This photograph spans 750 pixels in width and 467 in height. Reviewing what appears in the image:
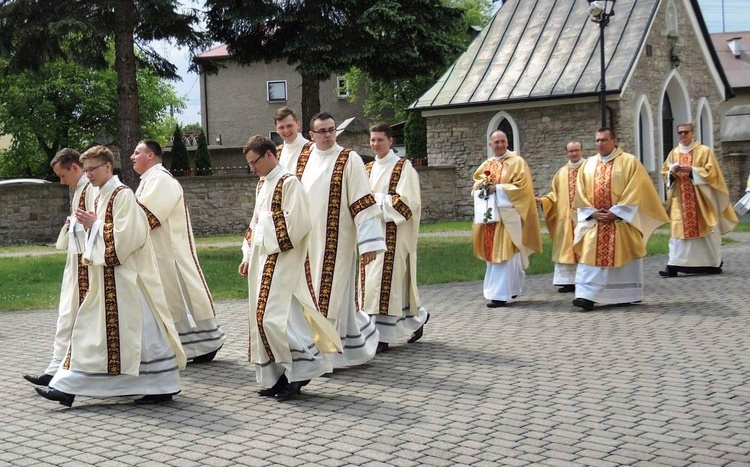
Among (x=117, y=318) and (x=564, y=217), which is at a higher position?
(x=564, y=217)

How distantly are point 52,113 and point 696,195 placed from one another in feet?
145

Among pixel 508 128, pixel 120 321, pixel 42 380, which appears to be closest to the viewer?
pixel 120 321

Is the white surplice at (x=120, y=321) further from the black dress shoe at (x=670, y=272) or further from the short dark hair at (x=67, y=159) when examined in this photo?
the black dress shoe at (x=670, y=272)

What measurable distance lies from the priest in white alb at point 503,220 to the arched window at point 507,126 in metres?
18.2

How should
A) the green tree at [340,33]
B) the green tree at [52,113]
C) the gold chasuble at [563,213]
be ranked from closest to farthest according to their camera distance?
the gold chasuble at [563,213] < the green tree at [340,33] < the green tree at [52,113]

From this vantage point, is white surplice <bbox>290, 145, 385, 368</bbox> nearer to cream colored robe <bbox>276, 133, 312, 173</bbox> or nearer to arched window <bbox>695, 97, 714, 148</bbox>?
cream colored robe <bbox>276, 133, 312, 173</bbox>

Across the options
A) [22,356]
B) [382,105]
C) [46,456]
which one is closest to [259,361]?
[46,456]

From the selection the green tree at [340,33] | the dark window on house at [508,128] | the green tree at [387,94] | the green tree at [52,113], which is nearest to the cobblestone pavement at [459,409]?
the green tree at [340,33]

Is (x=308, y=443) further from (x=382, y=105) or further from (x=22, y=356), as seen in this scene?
(x=382, y=105)

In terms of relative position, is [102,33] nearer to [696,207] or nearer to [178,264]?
[696,207]

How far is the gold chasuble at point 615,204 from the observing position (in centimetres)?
1160

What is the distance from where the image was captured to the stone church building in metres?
29.2

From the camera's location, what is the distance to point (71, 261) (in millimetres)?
7617

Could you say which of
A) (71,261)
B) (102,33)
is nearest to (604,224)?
(71,261)
